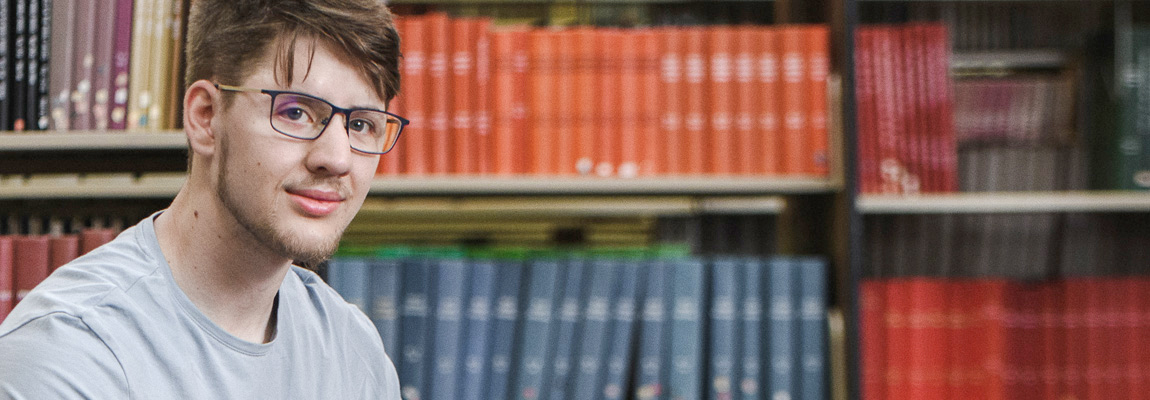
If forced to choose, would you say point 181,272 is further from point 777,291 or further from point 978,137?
point 978,137

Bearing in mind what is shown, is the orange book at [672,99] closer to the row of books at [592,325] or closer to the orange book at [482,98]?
the row of books at [592,325]

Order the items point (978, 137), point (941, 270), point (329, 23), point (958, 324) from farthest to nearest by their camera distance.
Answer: point (941, 270)
point (978, 137)
point (958, 324)
point (329, 23)

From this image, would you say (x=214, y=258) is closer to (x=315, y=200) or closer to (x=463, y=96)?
(x=315, y=200)

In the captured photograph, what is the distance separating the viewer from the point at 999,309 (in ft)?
4.31

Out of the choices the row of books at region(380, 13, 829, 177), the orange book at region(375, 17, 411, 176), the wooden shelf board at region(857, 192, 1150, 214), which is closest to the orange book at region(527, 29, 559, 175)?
the row of books at region(380, 13, 829, 177)

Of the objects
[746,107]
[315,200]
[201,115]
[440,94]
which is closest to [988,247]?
[746,107]

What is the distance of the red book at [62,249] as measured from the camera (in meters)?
1.16

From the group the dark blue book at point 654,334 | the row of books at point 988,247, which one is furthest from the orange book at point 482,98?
the row of books at point 988,247

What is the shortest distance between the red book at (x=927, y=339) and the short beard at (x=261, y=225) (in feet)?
3.49

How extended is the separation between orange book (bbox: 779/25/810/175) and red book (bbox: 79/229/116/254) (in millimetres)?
1153

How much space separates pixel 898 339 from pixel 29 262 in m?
1.50

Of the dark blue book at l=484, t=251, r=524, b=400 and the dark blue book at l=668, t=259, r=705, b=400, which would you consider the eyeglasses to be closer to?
the dark blue book at l=484, t=251, r=524, b=400

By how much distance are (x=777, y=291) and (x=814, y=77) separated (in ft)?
1.25

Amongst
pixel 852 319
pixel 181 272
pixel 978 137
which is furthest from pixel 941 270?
pixel 181 272
